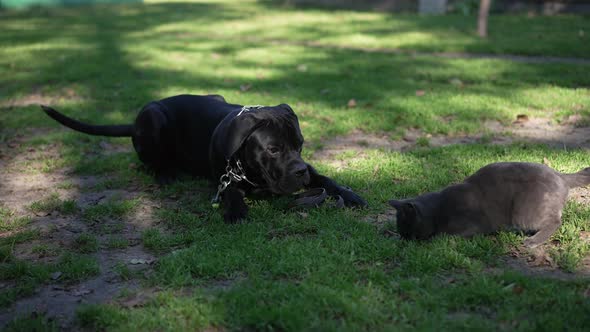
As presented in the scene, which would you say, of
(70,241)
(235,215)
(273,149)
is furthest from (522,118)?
(70,241)

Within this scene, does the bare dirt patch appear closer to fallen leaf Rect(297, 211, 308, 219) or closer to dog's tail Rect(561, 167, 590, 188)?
fallen leaf Rect(297, 211, 308, 219)

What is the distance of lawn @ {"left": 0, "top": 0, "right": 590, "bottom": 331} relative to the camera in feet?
9.57

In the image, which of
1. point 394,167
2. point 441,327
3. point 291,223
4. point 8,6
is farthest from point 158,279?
point 8,6

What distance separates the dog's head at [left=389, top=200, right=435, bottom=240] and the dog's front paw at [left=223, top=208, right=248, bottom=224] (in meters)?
1.18

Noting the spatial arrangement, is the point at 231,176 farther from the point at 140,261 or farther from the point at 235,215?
the point at 140,261

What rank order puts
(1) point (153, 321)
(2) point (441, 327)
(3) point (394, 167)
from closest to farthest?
(2) point (441, 327) → (1) point (153, 321) → (3) point (394, 167)

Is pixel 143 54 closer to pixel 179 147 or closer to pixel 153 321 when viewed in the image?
pixel 179 147

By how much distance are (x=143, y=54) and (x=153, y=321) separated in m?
9.11

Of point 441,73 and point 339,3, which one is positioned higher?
point 339,3

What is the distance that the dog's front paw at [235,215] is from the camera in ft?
13.5

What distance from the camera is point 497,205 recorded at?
3.51m

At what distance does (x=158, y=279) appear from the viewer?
331cm

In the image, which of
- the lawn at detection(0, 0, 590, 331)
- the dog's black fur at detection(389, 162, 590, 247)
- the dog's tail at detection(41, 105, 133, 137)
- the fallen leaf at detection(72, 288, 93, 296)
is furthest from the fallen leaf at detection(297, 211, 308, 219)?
the dog's tail at detection(41, 105, 133, 137)

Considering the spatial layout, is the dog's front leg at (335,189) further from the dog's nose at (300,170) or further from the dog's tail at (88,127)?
the dog's tail at (88,127)
